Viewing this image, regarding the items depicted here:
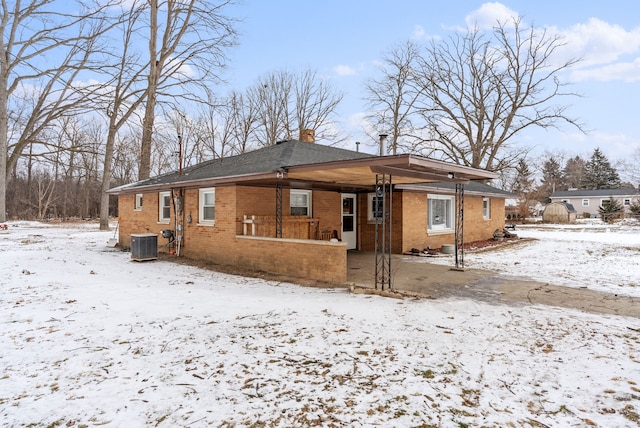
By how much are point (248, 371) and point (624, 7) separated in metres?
15.9

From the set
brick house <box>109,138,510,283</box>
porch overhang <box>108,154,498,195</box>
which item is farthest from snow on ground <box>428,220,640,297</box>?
porch overhang <box>108,154,498,195</box>

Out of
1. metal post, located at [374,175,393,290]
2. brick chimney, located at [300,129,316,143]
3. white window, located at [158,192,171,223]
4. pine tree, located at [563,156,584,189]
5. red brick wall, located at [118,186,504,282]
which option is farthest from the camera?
pine tree, located at [563,156,584,189]

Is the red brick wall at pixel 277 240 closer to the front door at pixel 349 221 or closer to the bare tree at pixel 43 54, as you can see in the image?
the front door at pixel 349 221

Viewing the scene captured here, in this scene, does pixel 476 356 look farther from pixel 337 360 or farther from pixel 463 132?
pixel 463 132

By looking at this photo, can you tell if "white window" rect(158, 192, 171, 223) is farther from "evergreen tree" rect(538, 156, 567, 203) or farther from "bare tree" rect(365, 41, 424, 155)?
"evergreen tree" rect(538, 156, 567, 203)

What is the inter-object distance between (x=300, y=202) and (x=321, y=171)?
13.5 ft

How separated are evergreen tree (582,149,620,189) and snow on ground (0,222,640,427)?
62671 millimetres

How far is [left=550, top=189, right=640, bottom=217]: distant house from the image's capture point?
45.3m

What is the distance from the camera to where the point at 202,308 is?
589 centimetres

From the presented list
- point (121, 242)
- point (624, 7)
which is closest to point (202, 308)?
point (121, 242)

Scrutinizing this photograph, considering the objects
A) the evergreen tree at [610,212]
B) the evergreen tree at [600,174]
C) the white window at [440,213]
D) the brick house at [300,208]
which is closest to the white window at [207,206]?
the brick house at [300,208]

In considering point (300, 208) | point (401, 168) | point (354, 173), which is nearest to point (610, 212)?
point (300, 208)

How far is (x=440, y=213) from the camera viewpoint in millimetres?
14742

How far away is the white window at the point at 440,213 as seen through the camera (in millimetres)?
14109
